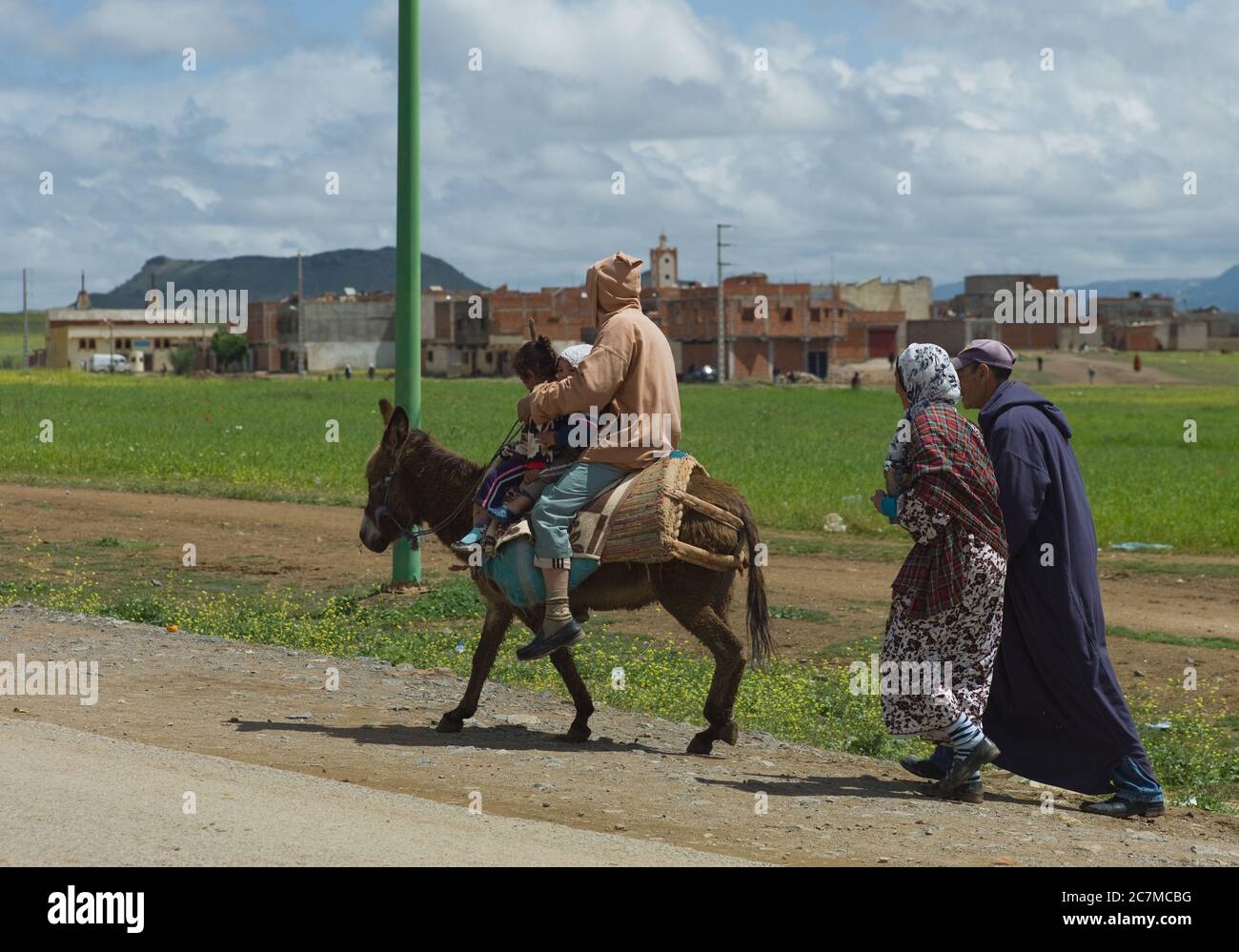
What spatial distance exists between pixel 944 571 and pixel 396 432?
127 inches

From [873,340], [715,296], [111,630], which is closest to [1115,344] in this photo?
[873,340]

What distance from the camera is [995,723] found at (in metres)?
8.11

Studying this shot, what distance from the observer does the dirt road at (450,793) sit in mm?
6266

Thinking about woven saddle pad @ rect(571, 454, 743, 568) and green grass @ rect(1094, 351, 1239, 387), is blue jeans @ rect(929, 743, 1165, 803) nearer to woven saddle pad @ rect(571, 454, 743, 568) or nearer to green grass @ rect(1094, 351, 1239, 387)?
woven saddle pad @ rect(571, 454, 743, 568)

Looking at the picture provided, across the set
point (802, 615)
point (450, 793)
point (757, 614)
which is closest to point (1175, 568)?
point (802, 615)

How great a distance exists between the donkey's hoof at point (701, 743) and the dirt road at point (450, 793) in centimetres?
10

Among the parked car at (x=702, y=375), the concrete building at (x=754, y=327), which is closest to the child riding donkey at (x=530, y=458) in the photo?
the parked car at (x=702, y=375)

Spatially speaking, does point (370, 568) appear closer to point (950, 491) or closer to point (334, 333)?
point (950, 491)

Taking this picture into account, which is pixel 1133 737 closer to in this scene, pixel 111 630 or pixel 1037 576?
pixel 1037 576

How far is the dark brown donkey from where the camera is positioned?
27.9ft

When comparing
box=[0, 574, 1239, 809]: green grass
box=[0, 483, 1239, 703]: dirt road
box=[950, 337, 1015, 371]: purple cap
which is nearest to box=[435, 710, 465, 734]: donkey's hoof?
box=[0, 574, 1239, 809]: green grass

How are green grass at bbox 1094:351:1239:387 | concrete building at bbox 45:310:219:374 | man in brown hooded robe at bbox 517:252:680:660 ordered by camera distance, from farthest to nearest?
concrete building at bbox 45:310:219:374, green grass at bbox 1094:351:1239:387, man in brown hooded robe at bbox 517:252:680:660

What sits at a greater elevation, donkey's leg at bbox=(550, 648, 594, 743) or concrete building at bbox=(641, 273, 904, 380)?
concrete building at bbox=(641, 273, 904, 380)

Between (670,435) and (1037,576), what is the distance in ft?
6.52
